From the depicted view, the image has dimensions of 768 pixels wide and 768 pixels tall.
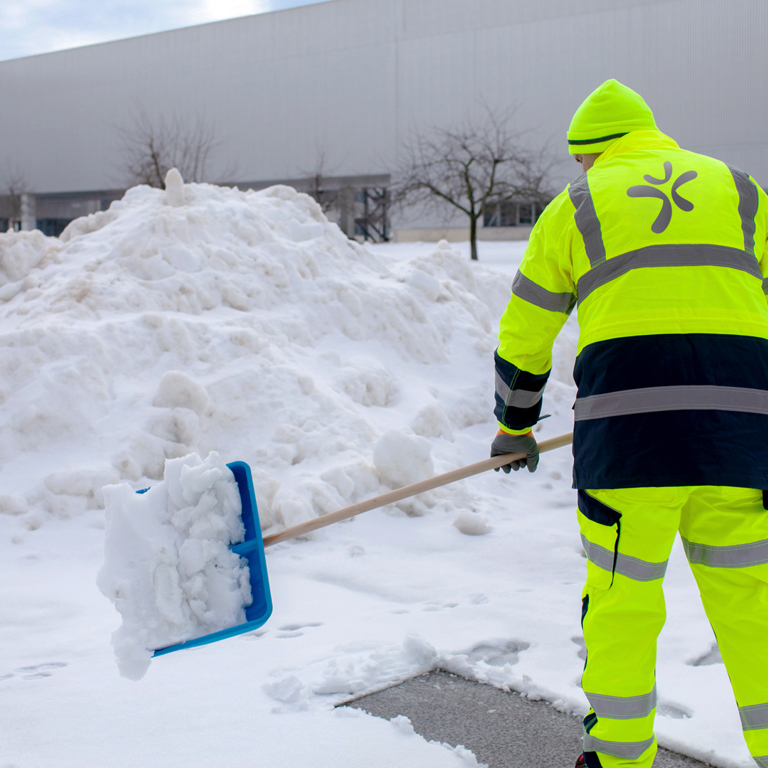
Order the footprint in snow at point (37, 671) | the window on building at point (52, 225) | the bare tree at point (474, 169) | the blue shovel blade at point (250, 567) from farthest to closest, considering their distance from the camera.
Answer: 1. the window on building at point (52, 225)
2. the bare tree at point (474, 169)
3. the footprint in snow at point (37, 671)
4. the blue shovel blade at point (250, 567)

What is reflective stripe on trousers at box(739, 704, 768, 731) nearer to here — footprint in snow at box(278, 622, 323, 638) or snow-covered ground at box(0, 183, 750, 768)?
snow-covered ground at box(0, 183, 750, 768)

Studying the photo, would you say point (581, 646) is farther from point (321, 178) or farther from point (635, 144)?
point (321, 178)

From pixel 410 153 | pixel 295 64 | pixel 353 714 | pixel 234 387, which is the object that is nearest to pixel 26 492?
pixel 234 387

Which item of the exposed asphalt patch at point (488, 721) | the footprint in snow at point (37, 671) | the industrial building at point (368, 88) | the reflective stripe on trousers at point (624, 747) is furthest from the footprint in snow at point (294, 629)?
the industrial building at point (368, 88)

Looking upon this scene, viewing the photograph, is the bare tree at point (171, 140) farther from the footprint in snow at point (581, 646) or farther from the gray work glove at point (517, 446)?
the gray work glove at point (517, 446)

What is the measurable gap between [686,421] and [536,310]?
1.62 ft

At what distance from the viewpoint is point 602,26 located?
24438 millimetres

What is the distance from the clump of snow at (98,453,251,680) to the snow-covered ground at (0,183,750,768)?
0.32 meters

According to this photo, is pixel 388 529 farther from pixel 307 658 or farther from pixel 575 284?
pixel 575 284

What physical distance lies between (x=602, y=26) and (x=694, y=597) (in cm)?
2554

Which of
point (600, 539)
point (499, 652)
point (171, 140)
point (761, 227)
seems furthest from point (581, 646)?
point (171, 140)

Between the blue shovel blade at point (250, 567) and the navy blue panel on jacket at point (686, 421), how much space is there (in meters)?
1.10

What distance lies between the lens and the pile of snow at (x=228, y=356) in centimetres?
436

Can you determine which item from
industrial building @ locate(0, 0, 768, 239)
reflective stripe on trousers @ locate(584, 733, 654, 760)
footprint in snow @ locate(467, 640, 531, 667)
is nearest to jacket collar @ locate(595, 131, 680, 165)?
reflective stripe on trousers @ locate(584, 733, 654, 760)
